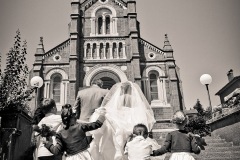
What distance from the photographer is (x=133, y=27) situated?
20484mm

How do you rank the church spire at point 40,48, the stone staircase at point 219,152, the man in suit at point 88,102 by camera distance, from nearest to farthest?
the man in suit at point 88,102
the stone staircase at point 219,152
the church spire at point 40,48

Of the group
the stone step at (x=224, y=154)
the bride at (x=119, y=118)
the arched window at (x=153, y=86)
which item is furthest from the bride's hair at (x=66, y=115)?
the arched window at (x=153, y=86)

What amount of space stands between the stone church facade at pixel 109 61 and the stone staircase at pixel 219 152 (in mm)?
10193

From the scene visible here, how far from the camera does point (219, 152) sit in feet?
22.8

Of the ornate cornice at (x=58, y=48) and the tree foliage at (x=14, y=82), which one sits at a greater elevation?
the ornate cornice at (x=58, y=48)

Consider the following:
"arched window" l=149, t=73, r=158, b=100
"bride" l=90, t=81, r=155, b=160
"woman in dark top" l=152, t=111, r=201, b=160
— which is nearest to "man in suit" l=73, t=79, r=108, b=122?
"bride" l=90, t=81, r=155, b=160

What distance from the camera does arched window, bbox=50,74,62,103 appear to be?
19.1 m

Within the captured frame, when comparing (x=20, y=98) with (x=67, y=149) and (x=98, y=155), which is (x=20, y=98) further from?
(x=67, y=149)

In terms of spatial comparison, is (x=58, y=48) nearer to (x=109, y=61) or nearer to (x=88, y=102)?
(x=109, y=61)

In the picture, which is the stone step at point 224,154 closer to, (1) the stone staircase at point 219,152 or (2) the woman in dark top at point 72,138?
(1) the stone staircase at point 219,152

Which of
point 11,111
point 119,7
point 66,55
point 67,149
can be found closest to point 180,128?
point 67,149

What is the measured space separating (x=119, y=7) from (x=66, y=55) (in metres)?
7.07

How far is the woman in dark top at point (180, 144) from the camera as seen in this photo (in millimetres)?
3324

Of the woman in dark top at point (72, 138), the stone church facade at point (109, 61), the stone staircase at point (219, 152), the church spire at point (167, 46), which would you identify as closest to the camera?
the woman in dark top at point (72, 138)
